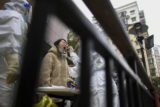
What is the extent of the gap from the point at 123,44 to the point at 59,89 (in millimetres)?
1176

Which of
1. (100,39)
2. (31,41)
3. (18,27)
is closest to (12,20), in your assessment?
(18,27)

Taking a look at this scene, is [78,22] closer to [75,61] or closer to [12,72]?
[12,72]

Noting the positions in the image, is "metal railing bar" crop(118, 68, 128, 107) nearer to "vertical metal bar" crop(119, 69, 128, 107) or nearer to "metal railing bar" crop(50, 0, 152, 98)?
"vertical metal bar" crop(119, 69, 128, 107)

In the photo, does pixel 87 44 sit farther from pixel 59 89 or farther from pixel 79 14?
pixel 59 89

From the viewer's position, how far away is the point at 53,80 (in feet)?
7.27

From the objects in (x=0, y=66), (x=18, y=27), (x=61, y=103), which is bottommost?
(x=61, y=103)

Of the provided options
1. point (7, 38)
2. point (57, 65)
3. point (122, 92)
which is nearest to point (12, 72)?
point (122, 92)

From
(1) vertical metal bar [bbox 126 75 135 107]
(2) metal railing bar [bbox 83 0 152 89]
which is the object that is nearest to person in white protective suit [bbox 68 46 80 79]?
(2) metal railing bar [bbox 83 0 152 89]

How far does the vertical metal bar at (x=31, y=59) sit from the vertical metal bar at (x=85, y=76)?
0.45 feet

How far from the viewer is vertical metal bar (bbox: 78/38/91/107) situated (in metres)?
0.32

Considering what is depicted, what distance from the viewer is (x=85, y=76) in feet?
1.12

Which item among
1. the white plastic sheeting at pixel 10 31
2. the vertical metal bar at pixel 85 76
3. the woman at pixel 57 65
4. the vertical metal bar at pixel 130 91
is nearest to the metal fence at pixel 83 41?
the vertical metal bar at pixel 85 76

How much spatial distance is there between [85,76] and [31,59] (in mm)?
161

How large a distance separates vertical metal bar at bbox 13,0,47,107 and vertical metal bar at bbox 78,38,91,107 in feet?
0.45
